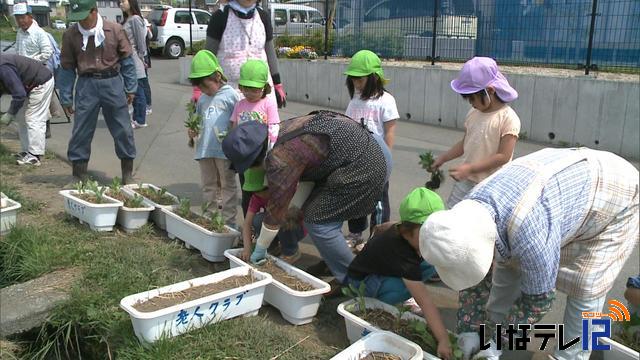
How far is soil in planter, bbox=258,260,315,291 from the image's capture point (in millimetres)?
3256

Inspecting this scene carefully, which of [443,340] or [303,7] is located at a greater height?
[303,7]

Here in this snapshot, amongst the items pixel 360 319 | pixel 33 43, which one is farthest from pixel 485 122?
pixel 33 43

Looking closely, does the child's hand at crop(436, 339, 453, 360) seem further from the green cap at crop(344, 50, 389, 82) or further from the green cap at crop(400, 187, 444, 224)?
the green cap at crop(344, 50, 389, 82)

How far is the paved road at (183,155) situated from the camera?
433 centimetres

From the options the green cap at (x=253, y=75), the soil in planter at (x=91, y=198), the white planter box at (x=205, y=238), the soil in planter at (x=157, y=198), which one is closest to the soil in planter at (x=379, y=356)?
the white planter box at (x=205, y=238)

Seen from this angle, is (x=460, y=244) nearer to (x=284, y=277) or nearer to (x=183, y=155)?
(x=284, y=277)

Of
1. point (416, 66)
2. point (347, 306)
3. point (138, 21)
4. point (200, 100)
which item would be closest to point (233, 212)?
point (200, 100)

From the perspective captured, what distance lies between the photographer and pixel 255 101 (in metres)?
4.04

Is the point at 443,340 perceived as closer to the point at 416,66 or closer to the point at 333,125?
the point at 333,125

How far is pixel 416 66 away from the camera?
934cm

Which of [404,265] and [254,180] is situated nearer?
[404,265]

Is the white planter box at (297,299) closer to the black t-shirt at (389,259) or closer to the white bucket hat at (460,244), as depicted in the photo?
the black t-shirt at (389,259)

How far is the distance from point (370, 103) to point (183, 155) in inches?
145

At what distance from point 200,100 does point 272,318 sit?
6.06 ft
